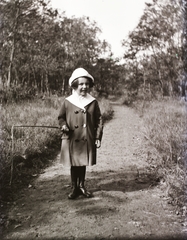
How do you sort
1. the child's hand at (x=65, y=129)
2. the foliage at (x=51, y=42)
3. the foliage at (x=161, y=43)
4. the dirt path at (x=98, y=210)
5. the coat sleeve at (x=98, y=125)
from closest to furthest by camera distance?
1. the dirt path at (x=98, y=210)
2. the child's hand at (x=65, y=129)
3. the coat sleeve at (x=98, y=125)
4. the foliage at (x=161, y=43)
5. the foliage at (x=51, y=42)

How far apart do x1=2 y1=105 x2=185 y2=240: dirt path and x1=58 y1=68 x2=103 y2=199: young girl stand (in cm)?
43

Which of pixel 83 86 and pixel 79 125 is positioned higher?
pixel 83 86

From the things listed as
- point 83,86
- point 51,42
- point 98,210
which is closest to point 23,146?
point 83,86

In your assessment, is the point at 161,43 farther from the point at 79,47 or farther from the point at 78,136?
the point at 78,136

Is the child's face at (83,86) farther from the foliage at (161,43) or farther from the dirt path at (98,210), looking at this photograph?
the foliage at (161,43)

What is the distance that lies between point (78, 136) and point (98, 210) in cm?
95

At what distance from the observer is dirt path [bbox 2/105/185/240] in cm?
256

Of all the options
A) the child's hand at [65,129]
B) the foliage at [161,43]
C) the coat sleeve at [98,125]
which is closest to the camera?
the child's hand at [65,129]

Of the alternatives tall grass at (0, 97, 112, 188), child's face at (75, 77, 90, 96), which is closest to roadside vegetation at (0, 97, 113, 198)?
tall grass at (0, 97, 112, 188)

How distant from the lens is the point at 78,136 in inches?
129

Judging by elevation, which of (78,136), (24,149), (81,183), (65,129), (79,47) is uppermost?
(79,47)

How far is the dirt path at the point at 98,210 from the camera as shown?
2.56 meters

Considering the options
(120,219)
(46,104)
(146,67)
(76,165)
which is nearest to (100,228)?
(120,219)

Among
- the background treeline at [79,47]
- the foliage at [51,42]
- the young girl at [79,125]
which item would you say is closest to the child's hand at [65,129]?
the young girl at [79,125]
